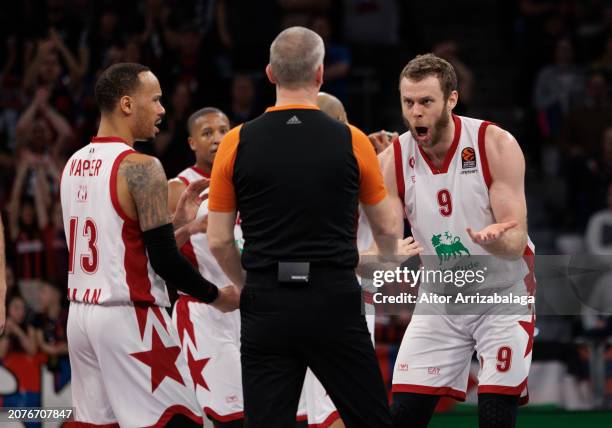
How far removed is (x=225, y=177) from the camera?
17.7 ft

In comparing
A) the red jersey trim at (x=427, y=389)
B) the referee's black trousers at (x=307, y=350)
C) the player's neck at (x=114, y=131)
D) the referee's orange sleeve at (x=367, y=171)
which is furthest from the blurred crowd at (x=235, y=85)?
the referee's orange sleeve at (x=367, y=171)

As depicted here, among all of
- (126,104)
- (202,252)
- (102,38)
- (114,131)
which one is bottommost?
(202,252)

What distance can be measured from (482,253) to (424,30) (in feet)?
34.1

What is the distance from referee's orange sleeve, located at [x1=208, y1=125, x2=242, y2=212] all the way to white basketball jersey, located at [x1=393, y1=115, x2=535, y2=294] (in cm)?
158

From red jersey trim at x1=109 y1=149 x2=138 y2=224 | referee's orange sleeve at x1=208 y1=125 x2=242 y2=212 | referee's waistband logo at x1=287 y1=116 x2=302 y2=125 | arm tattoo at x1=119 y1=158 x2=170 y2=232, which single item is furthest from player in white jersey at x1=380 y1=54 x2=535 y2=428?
red jersey trim at x1=109 y1=149 x2=138 y2=224

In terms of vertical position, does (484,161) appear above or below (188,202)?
above

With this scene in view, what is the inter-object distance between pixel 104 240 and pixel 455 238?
2.03 meters

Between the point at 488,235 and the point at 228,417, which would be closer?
the point at 488,235

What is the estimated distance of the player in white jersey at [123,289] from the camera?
571 cm

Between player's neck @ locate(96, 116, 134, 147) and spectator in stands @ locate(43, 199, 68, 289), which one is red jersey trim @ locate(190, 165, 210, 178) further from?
spectator in stands @ locate(43, 199, 68, 289)

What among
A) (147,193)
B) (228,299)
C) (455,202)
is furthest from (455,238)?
(147,193)

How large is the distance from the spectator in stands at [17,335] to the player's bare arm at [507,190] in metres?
5.10

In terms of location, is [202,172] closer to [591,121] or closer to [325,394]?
[325,394]

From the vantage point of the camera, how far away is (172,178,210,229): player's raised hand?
6648mm
